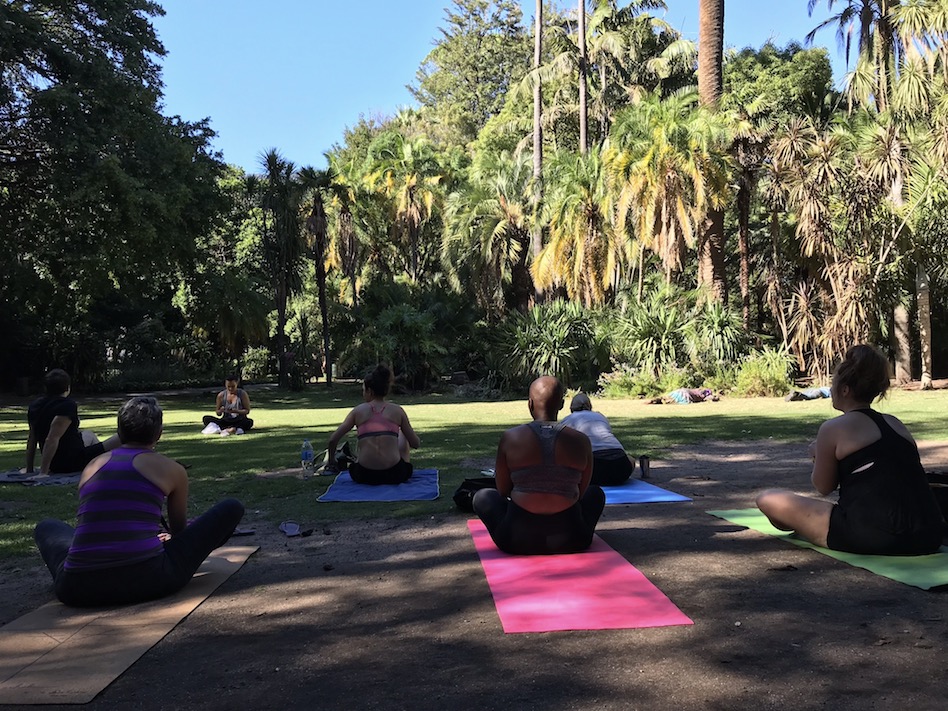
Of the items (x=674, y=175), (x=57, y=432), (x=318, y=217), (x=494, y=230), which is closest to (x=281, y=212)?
(x=318, y=217)

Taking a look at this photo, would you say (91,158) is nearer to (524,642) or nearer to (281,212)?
(281,212)

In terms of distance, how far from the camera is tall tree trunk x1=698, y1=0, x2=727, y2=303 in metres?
22.4

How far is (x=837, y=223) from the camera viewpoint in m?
22.0

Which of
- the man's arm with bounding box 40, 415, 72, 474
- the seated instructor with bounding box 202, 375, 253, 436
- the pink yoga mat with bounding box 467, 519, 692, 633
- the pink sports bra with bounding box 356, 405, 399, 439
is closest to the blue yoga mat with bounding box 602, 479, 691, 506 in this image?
the pink yoga mat with bounding box 467, 519, 692, 633

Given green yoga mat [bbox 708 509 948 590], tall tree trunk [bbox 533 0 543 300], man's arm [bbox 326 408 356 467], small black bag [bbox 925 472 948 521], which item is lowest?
green yoga mat [bbox 708 509 948 590]

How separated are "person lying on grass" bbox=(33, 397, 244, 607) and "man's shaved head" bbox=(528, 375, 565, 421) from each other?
206 centimetres

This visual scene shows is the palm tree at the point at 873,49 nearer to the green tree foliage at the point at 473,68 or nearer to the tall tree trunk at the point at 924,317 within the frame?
the tall tree trunk at the point at 924,317

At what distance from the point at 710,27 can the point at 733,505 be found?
63.3ft

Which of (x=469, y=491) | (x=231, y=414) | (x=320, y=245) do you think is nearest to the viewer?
(x=469, y=491)

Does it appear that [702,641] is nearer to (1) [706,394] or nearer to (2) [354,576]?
(2) [354,576]

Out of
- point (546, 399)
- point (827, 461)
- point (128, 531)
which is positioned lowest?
point (128, 531)

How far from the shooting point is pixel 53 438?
28.4 feet

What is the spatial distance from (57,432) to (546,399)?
6.21 meters

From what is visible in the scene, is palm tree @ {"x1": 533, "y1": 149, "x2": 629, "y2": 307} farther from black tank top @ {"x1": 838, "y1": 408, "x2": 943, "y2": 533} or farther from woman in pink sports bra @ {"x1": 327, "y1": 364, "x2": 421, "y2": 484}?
black tank top @ {"x1": 838, "y1": 408, "x2": 943, "y2": 533}
